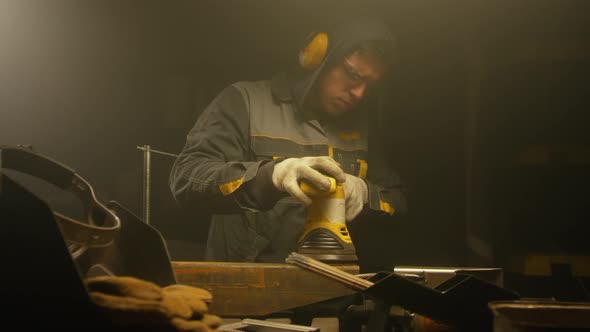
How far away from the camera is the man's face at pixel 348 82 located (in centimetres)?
206

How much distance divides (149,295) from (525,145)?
5.05ft

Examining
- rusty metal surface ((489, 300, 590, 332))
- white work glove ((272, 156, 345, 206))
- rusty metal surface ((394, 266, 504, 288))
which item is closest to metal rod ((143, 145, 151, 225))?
white work glove ((272, 156, 345, 206))

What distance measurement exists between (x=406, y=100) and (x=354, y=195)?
15.8 inches

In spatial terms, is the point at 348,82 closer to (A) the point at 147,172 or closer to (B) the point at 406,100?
(B) the point at 406,100

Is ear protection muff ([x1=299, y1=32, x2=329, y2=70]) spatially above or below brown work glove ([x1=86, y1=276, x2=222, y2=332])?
Answer: above

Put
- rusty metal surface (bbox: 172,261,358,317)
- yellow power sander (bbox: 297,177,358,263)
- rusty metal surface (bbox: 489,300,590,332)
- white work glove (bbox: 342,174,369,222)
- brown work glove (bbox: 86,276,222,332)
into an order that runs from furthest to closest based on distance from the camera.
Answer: white work glove (bbox: 342,174,369,222)
yellow power sander (bbox: 297,177,358,263)
rusty metal surface (bbox: 172,261,358,317)
rusty metal surface (bbox: 489,300,590,332)
brown work glove (bbox: 86,276,222,332)

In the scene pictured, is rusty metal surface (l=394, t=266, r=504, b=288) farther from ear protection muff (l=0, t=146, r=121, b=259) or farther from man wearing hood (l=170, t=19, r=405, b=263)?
ear protection muff (l=0, t=146, r=121, b=259)

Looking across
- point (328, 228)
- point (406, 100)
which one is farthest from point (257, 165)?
point (406, 100)

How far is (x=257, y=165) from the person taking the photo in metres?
1.96

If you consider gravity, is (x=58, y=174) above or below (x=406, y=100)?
below

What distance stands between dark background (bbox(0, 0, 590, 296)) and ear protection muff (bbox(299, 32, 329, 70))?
0.05m

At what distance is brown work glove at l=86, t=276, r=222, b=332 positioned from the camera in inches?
37.6

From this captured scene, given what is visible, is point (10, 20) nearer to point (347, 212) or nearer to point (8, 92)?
point (8, 92)

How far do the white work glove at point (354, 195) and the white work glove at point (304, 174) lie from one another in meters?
0.10
